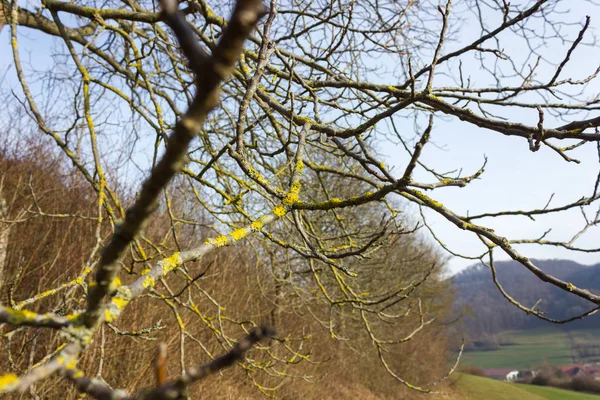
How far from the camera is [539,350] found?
54.2 m

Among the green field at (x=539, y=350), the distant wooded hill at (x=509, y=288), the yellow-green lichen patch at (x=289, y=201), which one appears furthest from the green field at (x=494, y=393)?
the distant wooded hill at (x=509, y=288)

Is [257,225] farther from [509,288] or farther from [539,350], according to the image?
[539,350]

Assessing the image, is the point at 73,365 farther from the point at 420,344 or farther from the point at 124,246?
the point at 420,344

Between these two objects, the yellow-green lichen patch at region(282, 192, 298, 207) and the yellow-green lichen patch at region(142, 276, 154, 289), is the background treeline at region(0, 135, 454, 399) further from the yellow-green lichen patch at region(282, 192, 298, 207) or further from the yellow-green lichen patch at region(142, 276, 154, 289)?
the yellow-green lichen patch at region(142, 276, 154, 289)

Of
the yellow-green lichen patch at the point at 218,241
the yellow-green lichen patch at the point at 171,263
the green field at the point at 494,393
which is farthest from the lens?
the green field at the point at 494,393

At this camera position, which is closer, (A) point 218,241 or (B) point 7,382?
(B) point 7,382

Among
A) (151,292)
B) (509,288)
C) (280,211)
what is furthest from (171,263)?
(509,288)

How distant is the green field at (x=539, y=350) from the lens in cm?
4691

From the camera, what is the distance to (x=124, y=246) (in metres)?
0.47

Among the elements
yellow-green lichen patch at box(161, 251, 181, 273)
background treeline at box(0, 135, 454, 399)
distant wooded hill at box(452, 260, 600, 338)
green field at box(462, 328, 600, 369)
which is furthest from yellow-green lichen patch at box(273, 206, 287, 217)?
distant wooded hill at box(452, 260, 600, 338)

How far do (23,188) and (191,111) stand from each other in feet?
25.8

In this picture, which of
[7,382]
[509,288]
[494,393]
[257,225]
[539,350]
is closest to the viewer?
[7,382]

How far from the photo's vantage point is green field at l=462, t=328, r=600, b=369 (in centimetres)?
4691

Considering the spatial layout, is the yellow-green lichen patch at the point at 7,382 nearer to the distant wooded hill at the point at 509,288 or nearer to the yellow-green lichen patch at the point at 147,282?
the yellow-green lichen patch at the point at 147,282
